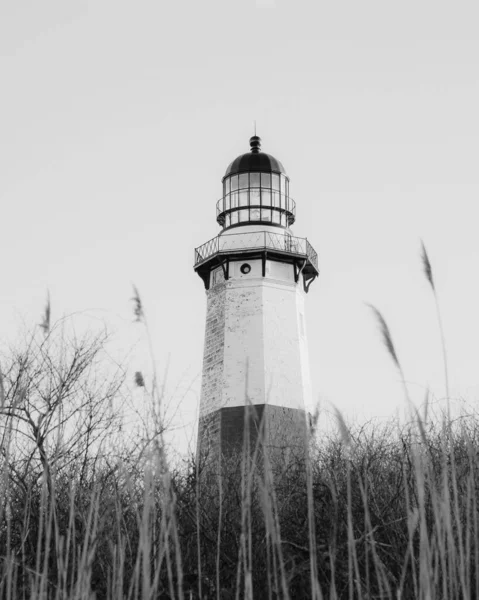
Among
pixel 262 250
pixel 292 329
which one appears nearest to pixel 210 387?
pixel 292 329

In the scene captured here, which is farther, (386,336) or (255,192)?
(255,192)

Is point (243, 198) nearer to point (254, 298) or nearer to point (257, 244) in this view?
point (257, 244)

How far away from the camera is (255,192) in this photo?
900 inches

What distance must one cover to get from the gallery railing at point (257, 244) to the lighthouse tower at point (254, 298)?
29mm

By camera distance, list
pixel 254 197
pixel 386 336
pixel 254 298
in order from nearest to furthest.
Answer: pixel 386 336 → pixel 254 298 → pixel 254 197

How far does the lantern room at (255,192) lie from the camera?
22.8 metres

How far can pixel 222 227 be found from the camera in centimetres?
2381

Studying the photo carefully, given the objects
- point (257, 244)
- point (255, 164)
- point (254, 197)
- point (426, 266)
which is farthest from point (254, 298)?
point (426, 266)

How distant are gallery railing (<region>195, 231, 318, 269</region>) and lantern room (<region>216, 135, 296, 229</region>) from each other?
436mm

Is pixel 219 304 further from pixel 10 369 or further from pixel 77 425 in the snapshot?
pixel 77 425

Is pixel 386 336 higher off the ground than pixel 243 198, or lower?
lower

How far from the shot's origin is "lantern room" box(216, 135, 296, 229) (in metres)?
22.8

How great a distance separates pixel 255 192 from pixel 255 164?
859 mm

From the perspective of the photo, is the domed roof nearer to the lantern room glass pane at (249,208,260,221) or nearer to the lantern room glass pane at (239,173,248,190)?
the lantern room glass pane at (239,173,248,190)
